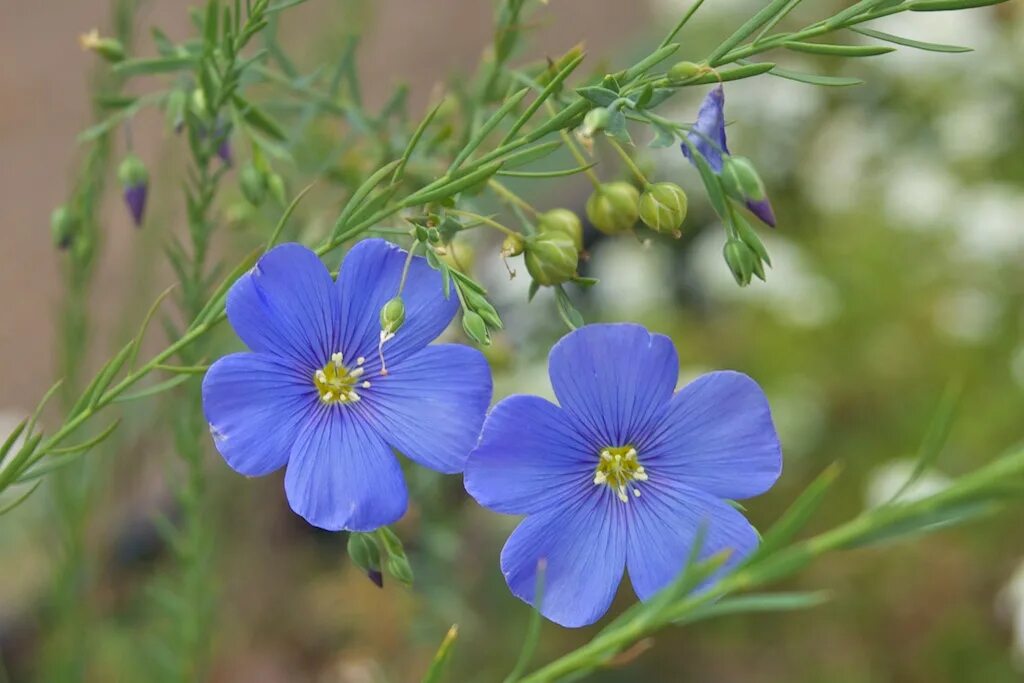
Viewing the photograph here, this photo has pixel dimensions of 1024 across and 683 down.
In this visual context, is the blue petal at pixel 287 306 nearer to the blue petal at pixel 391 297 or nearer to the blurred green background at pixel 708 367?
the blue petal at pixel 391 297

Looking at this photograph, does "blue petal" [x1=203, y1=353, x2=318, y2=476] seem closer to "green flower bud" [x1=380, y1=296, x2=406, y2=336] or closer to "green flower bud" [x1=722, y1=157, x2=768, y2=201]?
"green flower bud" [x1=380, y1=296, x2=406, y2=336]

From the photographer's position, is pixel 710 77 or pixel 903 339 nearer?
pixel 710 77

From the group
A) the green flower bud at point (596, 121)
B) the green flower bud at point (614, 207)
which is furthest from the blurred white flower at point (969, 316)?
the green flower bud at point (596, 121)

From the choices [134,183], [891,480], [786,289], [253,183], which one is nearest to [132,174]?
[134,183]

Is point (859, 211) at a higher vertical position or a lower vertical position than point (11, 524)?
higher

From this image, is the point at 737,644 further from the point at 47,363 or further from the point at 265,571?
the point at 47,363

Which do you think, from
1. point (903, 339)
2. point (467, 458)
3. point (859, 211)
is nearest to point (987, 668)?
point (903, 339)

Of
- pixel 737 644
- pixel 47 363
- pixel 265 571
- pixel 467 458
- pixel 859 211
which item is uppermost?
pixel 467 458
